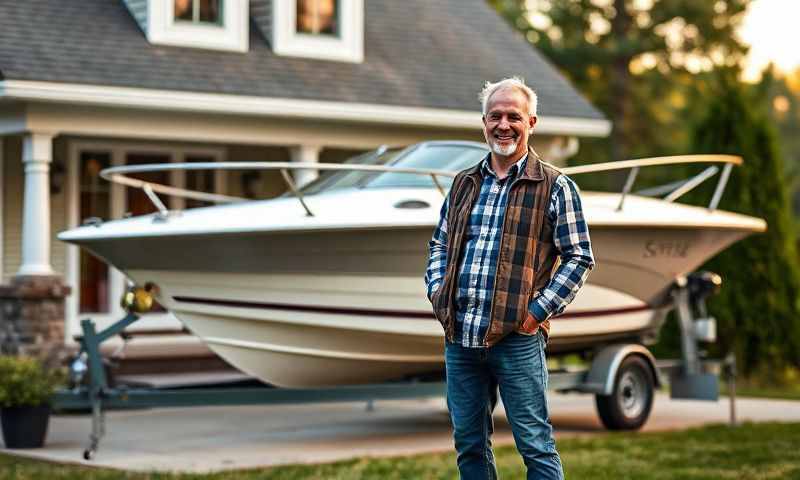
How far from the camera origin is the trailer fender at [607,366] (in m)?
10.2

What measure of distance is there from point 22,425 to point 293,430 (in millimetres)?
2266

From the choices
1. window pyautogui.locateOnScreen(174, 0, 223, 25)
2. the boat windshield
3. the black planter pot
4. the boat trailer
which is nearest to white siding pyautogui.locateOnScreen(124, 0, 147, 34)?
window pyautogui.locateOnScreen(174, 0, 223, 25)

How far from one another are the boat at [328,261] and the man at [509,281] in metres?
3.41

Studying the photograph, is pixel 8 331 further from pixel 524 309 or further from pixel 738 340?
pixel 524 309

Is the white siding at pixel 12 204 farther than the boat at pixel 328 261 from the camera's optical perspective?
Yes

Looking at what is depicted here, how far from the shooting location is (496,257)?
5172 mm

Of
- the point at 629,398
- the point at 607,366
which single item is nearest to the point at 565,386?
the point at 607,366

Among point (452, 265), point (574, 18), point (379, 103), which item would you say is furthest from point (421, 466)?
point (574, 18)

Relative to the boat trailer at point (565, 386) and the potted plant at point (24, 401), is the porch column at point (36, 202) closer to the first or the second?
the boat trailer at point (565, 386)

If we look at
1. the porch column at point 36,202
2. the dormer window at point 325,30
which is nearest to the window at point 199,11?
the dormer window at point 325,30

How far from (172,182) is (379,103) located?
2.44 meters

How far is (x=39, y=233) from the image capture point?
12.4 m

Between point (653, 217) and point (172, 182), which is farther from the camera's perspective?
point (172, 182)

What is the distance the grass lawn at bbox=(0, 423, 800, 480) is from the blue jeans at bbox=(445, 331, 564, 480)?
2585 millimetres
